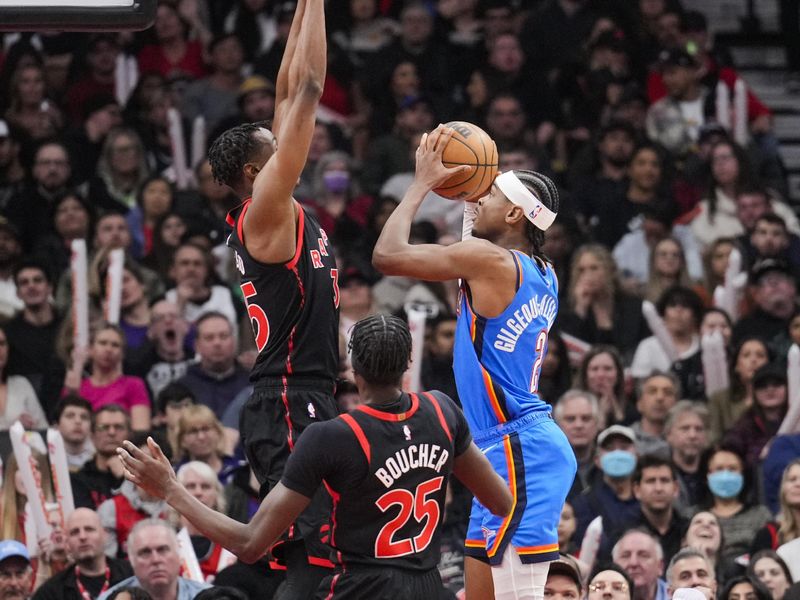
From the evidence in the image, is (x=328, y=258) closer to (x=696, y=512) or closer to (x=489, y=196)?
(x=489, y=196)

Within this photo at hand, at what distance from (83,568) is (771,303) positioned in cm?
600

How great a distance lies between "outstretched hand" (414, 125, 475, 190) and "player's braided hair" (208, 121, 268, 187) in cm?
69

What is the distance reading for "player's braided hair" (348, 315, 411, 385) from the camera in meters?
5.70

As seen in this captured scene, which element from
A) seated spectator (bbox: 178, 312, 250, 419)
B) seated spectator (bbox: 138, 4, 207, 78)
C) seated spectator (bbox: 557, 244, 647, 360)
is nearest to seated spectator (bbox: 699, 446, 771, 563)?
seated spectator (bbox: 557, 244, 647, 360)

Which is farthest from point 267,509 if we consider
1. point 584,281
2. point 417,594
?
point 584,281

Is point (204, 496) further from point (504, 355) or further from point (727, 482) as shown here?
point (504, 355)

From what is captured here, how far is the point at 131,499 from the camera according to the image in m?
10.5

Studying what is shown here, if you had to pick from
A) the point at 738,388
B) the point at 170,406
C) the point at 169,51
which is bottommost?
the point at 738,388

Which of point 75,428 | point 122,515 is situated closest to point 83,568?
point 122,515

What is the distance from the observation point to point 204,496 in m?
10.1

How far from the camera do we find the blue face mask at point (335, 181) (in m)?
14.0

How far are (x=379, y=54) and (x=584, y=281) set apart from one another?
4.43m

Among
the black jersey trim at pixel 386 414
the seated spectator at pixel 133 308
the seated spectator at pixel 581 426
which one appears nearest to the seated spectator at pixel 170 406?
the seated spectator at pixel 133 308

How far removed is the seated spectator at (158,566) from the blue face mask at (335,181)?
5.23m
